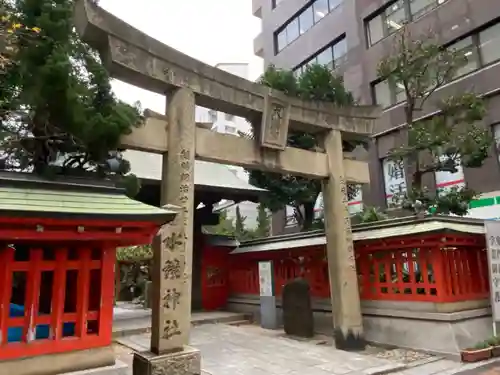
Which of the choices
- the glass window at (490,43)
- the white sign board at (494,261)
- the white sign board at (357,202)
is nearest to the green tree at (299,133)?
the white sign board at (357,202)

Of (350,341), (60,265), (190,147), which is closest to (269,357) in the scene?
(350,341)

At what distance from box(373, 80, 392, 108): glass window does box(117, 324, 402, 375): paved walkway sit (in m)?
13.6

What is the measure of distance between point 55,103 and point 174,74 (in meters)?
2.53

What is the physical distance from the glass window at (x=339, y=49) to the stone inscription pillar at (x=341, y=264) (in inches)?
597

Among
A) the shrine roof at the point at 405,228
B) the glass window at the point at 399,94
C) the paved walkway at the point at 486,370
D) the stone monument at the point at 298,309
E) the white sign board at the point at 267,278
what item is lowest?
the paved walkway at the point at 486,370

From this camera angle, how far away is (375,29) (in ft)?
69.7

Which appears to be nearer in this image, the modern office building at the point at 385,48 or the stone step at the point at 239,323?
the stone step at the point at 239,323

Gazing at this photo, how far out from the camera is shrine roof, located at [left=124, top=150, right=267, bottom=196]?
42.4 feet

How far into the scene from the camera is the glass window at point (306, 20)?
25438 millimetres

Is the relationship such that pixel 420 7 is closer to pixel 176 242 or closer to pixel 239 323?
pixel 239 323

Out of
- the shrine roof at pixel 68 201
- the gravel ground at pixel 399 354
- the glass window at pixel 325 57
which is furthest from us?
the glass window at pixel 325 57

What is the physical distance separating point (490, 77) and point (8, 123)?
53.5 ft

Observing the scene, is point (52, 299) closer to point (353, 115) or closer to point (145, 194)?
point (353, 115)

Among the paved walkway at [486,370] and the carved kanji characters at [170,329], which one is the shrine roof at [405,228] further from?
the carved kanji characters at [170,329]
